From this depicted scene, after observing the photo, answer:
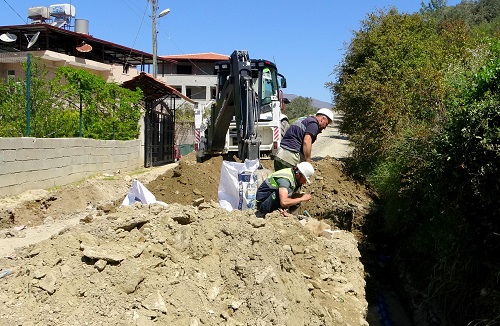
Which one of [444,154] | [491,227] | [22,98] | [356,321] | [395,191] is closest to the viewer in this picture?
[491,227]

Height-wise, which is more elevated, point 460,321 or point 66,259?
point 66,259

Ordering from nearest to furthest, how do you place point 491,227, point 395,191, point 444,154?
point 491,227 < point 444,154 < point 395,191

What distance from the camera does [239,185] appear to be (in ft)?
25.1

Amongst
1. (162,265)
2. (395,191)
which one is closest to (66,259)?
(162,265)

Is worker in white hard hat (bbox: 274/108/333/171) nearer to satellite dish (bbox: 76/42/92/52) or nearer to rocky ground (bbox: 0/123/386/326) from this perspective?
rocky ground (bbox: 0/123/386/326)

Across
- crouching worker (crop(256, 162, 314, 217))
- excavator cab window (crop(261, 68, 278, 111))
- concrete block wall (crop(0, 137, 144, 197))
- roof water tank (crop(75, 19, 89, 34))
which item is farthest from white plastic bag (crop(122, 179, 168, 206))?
roof water tank (crop(75, 19, 89, 34))

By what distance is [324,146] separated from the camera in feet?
96.3

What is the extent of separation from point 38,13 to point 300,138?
36.3 metres

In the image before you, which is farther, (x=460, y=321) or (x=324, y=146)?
(x=324, y=146)

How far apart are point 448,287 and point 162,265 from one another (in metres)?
3.13

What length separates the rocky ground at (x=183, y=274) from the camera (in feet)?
12.5

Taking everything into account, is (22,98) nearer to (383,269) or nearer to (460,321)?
(383,269)

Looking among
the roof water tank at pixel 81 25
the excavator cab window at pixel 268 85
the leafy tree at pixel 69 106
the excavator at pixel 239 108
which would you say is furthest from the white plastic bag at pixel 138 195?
the roof water tank at pixel 81 25

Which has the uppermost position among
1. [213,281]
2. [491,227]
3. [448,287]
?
[491,227]
